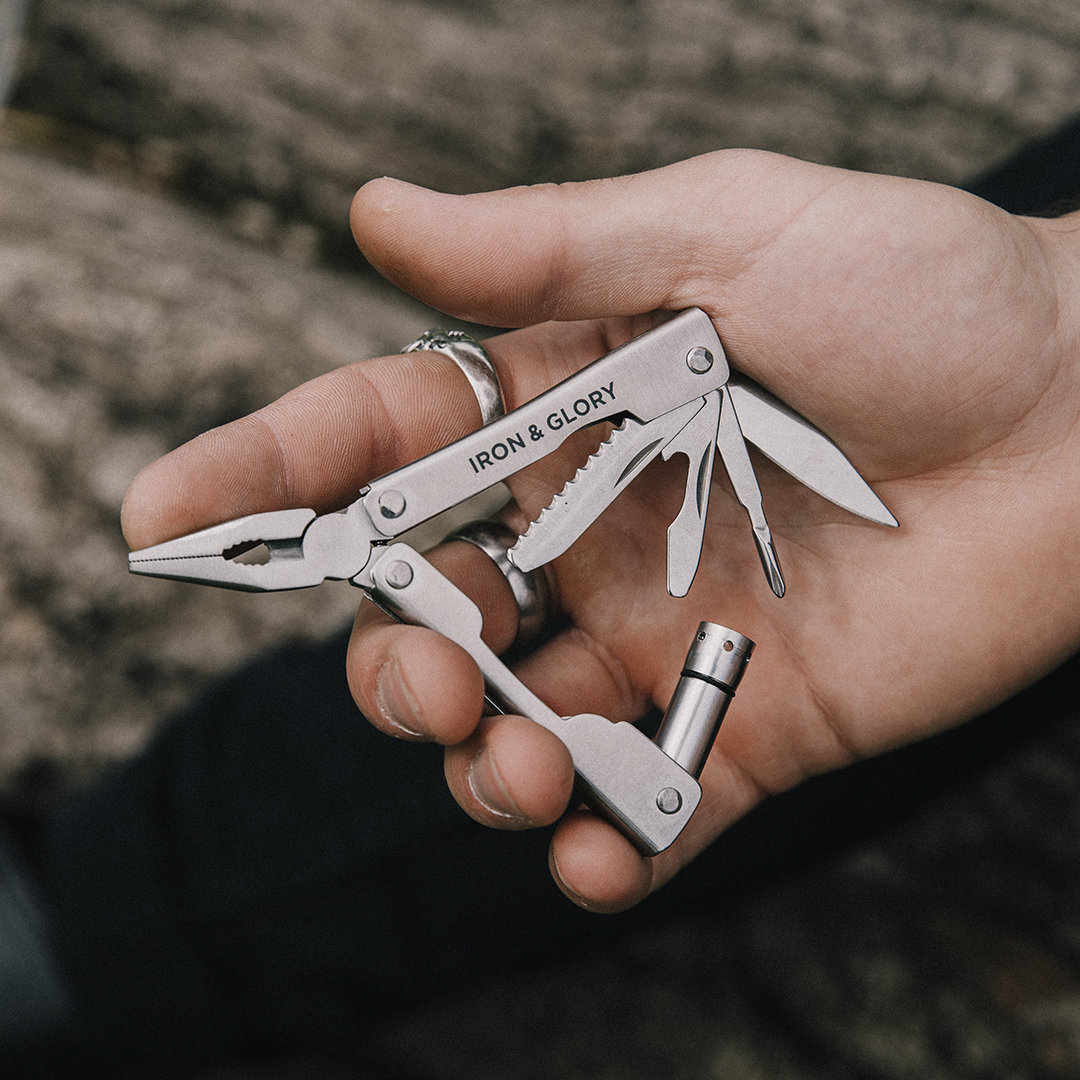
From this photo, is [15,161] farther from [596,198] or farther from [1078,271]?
[1078,271]

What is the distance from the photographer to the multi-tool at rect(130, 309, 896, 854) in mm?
944

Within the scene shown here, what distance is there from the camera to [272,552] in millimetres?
938

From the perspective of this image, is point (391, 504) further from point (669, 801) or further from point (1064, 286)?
point (1064, 286)

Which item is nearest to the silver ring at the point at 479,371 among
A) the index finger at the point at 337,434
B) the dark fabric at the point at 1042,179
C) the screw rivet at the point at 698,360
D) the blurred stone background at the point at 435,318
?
the index finger at the point at 337,434

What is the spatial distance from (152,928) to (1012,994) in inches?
48.2

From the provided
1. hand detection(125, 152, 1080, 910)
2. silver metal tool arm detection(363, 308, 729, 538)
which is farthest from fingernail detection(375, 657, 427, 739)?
silver metal tool arm detection(363, 308, 729, 538)

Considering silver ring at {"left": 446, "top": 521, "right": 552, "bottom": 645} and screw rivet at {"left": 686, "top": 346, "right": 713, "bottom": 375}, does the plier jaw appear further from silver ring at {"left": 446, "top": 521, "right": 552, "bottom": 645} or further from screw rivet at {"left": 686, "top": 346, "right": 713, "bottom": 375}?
screw rivet at {"left": 686, "top": 346, "right": 713, "bottom": 375}

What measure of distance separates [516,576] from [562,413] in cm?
19

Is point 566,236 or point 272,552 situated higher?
point 566,236

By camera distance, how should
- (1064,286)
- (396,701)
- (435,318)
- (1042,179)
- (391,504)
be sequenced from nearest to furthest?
(396,701) < (391,504) < (1064,286) < (1042,179) < (435,318)

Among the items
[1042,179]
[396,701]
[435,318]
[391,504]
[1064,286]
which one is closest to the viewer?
[396,701]

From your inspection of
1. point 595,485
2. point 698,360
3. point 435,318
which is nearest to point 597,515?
point 595,485

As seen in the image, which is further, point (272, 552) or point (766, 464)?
point (766, 464)

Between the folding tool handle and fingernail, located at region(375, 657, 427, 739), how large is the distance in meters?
0.08
